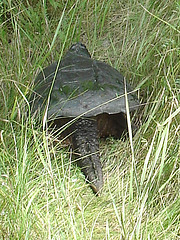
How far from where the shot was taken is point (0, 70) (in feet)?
6.98

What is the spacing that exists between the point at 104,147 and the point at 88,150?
20 cm

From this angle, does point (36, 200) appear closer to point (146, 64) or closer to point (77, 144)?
point (77, 144)

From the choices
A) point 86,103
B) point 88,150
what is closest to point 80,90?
point 86,103

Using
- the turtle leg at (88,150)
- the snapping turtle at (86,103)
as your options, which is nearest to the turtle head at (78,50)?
the snapping turtle at (86,103)

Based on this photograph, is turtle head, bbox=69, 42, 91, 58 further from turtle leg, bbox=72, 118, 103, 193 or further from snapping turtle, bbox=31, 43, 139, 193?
turtle leg, bbox=72, 118, 103, 193

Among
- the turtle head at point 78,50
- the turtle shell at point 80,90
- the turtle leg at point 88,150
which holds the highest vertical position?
the turtle head at point 78,50

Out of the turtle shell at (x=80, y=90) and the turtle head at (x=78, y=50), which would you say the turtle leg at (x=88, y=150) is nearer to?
the turtle shell at (x=80, y=90)

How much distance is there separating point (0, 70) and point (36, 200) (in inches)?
31.9

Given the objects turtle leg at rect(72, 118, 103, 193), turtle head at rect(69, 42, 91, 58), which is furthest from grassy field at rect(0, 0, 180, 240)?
turtle head at rect(69, 42, 91, 58)

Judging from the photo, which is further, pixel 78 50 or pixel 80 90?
pixel 78 50

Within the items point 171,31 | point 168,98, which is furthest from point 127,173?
point 171,31

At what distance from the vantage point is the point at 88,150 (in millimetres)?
1811

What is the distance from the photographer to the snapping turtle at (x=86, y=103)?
1.80m

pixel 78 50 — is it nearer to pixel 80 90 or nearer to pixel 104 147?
pixel 80 90
